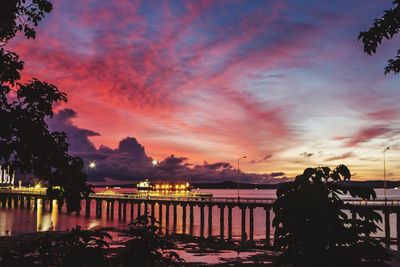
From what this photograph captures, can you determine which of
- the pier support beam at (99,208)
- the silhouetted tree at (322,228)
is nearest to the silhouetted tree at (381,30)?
the silhouetted tree at (322,228)

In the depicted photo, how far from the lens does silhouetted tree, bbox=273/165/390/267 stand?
202 inches

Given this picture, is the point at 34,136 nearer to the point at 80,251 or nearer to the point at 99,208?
the point at 80,251

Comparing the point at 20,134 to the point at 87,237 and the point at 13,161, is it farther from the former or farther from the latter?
the point at 87,237

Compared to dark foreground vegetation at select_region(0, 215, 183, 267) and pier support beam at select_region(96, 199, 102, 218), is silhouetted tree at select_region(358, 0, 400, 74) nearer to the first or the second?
dark foreground vegetation at select_region(0, 215, 183, 267)

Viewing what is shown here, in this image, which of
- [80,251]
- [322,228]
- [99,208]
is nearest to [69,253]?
[80,251]

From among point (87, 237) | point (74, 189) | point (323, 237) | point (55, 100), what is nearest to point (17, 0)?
point (55, 100)

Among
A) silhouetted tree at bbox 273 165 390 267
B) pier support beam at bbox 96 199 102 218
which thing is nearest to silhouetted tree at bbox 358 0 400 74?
silhouetted tree at bbox 273 165 390 267

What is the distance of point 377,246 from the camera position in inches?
199

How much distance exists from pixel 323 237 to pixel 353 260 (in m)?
0.40

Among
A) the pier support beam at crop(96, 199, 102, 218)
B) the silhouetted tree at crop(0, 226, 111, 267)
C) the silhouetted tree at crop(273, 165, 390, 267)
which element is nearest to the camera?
the silhouetted tree at crop(273, 165, 390, 267)

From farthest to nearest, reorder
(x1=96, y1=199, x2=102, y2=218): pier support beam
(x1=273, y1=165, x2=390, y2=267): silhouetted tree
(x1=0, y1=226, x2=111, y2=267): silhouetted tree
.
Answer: (x1=96, y1=199, x2=102, y2=218): pier support beam
(x1=0, y1=226, x2=111, y2=267): silhouetted tree
(x1=273, y1=165, x2=390, y2=267): silhouetted tree

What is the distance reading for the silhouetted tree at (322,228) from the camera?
202 inches

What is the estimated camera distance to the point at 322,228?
525 centimetres

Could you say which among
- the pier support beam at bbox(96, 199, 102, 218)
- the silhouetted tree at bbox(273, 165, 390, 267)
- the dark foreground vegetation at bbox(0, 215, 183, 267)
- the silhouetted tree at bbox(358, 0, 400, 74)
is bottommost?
the pier support beam at bbox(96, 199, 102, 218)
